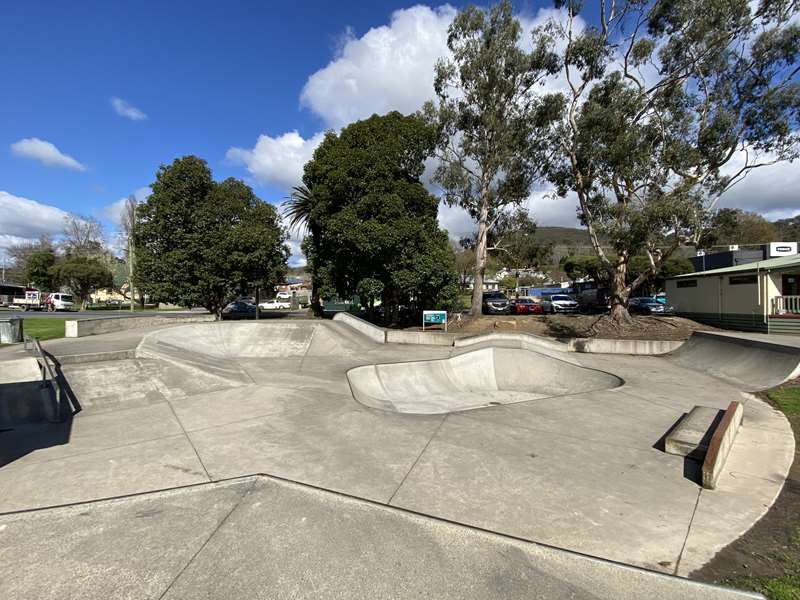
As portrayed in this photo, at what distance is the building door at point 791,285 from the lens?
1850 cm

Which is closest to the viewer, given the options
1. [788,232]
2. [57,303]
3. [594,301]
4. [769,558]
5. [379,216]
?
[769,558]

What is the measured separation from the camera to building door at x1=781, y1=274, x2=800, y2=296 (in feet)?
60.7

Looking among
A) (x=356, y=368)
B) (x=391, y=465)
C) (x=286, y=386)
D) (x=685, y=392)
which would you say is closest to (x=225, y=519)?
(x=391, y=465)

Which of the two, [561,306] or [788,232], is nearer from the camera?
[561,306]

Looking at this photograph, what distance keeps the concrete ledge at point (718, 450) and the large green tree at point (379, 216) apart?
1361 centimetres

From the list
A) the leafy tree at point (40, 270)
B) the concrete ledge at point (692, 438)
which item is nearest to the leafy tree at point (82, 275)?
the leafy tree at point (40, 270)

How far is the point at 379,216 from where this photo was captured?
17453 millimetres

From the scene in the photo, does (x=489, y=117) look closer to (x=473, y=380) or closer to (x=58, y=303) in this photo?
(x=473, y=380)

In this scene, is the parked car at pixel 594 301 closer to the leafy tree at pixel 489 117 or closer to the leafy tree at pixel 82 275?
the leafy tree at pixel 489 117

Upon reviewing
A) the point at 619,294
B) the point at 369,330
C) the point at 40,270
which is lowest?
the point at 369,330

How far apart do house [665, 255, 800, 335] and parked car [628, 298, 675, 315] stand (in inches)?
58.3

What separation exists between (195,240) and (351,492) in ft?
56.0

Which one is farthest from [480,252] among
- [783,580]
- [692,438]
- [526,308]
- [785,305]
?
[783,580]

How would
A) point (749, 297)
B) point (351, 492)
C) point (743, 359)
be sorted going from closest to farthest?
point (351, 492) → point (743, 359) → point (749, 297)
